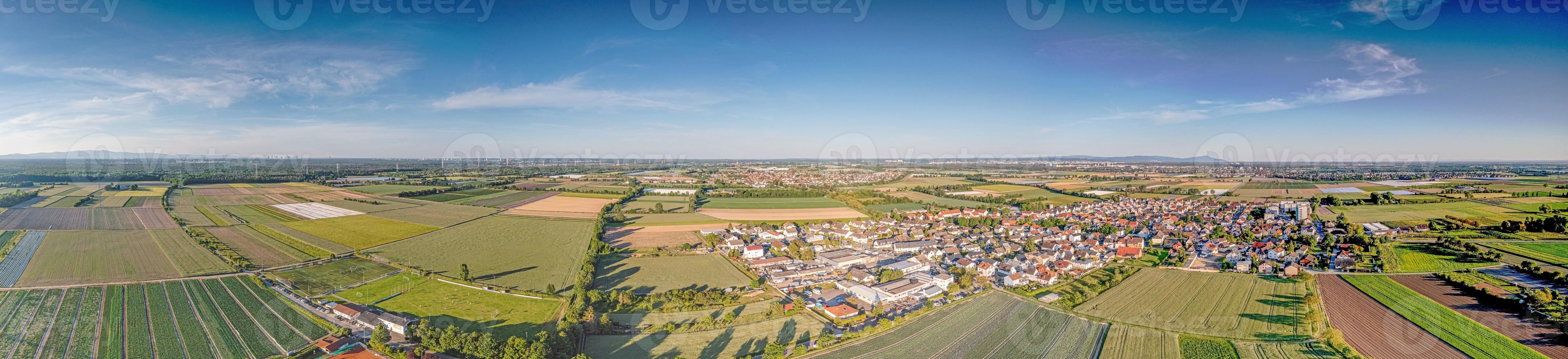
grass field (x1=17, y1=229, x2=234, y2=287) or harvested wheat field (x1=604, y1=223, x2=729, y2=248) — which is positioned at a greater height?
grass field (x1=17, y1=229, x2=234, y2=287)

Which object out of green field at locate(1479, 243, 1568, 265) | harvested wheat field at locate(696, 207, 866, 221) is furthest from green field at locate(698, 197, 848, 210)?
A: green field at locate(1479, 243, 1568, 265)

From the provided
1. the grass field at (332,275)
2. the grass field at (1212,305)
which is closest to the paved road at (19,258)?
the grass field at (332,275)

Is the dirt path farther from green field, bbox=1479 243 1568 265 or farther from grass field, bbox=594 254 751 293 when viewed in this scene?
grass field, bbox=594 254 751 293

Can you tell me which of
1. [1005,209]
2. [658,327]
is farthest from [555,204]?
[1005,209]

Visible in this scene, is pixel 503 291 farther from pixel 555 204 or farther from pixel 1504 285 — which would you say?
pixel 1504 285

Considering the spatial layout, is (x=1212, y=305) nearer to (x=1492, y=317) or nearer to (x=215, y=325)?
(x=1492, y=317)

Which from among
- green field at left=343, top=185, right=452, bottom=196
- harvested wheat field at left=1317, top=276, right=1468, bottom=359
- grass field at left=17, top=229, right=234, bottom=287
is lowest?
harvested wheat field at left=1317, top=276, right=1468, bottom=359

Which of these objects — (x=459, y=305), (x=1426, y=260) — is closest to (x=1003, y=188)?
(x=1426, y=260)
